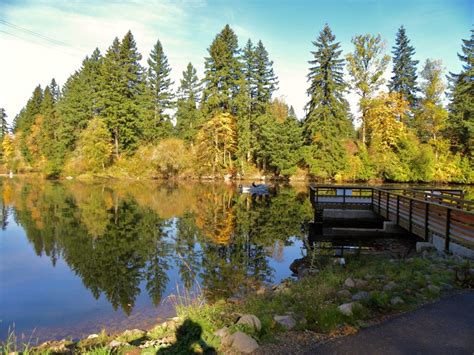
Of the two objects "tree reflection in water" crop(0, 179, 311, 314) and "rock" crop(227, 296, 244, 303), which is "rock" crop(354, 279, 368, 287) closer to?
"rock" crop(227, 296, 244, 303)

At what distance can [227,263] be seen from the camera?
11.0 m

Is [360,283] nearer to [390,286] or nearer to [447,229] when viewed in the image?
[390,286]

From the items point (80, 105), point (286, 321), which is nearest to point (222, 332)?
point (286, 321)

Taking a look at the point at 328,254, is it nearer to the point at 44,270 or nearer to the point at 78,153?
the point at 44,270

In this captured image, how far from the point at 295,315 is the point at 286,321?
0.34 meters

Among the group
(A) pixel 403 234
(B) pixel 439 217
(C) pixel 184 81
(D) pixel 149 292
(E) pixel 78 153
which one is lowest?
(D) pixel 149 292

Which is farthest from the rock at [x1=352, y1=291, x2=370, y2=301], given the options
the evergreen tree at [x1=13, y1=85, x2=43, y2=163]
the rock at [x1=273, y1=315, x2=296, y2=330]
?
the evergreen tree at [x1=13, y1=85, x2=43, y2=163]

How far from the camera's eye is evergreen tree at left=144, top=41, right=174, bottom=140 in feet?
183

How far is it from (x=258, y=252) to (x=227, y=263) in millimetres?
1752

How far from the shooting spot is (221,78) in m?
48.9

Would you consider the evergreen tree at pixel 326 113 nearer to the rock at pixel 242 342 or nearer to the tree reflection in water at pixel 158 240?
the tree reflection in water at pixel 158 240

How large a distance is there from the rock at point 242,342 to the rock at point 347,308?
1441 mm

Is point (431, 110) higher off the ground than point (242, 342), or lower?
higher

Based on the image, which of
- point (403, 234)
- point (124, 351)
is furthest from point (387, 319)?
point (403, 234)
